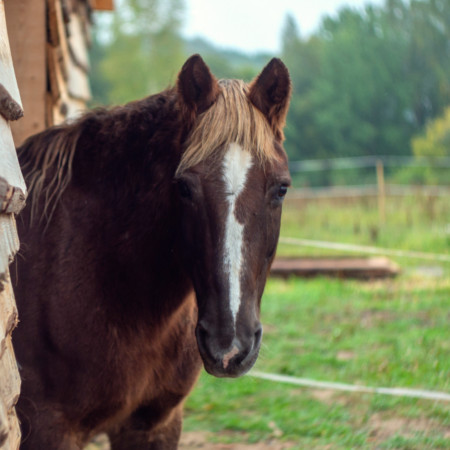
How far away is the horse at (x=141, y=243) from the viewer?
206 centimetres

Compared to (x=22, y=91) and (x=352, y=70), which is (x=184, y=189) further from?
(x=352, y=70)

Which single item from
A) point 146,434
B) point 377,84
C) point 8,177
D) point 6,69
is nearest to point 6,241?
point 8,177

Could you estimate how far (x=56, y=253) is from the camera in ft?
7.83

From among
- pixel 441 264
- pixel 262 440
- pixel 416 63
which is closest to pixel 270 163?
pixel 262 440

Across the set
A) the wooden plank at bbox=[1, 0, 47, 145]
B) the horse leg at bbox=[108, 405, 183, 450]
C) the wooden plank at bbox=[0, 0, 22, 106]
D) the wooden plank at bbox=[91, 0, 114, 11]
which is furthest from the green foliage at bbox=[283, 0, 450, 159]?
the wooden plank at bbox=[0, 0, 22, 106]

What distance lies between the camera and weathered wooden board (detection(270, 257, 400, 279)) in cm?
795

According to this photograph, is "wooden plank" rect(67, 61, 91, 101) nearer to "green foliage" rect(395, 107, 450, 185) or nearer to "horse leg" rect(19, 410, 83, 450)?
"horse leg" rect(19, 410, 83, 450)

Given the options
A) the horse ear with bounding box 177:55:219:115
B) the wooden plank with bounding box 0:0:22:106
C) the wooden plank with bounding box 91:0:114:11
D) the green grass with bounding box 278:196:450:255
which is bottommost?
the green grass with bounding box 278:196:450:255

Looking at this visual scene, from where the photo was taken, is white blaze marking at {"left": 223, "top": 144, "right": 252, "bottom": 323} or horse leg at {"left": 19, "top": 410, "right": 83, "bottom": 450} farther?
horse leg at {"left": 19, "top": 410, "right": 83, "bottom": 450}

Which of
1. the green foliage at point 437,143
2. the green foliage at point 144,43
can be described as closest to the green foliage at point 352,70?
the green foliage at point 144,43

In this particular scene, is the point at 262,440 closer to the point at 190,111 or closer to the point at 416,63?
the point at 190,111

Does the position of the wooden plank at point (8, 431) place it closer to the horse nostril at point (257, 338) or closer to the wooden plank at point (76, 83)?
the horse nostril at point (257, 338)

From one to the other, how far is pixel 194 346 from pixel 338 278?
18.1ft

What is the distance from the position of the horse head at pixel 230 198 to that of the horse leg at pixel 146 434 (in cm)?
85
